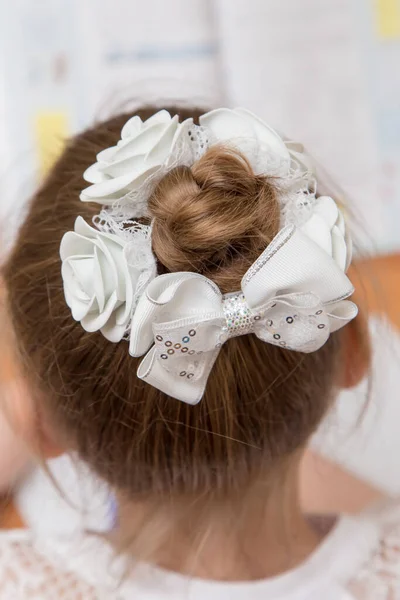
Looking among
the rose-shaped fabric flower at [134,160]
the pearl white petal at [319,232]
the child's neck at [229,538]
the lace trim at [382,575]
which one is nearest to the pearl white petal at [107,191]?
the rose-shaped fabric flower at [134,160]

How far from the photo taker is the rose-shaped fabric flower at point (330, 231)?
0.35 metres

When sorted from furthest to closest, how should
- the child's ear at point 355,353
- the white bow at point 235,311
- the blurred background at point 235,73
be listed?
the blurred background at point 235,73 < the child's ear at point 355,353 < the white bow at point 235,311

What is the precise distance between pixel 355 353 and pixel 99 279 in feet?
0.80

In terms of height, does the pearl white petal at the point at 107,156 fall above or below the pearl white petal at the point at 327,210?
above

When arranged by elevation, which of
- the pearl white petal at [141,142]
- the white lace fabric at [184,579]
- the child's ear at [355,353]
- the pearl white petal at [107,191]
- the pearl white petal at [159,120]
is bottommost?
the white lace fabric at [184,579]

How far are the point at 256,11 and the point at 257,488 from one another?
2.47 feet

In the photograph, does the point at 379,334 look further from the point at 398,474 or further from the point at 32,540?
the point at 32,540

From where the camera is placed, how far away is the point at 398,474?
786mm

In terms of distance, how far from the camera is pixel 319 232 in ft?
1.14

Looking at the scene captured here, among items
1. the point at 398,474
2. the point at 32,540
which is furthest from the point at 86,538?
the point at 398,474

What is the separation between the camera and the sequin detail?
33cm

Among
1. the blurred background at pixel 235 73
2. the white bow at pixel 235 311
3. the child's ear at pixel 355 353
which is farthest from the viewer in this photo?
the blurred background at pixel 235 73

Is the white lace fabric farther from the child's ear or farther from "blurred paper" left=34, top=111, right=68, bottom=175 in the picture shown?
"blurred paper" left=34, top=111, right=68, bottom=175

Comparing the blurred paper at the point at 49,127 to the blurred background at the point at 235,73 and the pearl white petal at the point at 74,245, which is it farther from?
the pearl white petal at the point at 74,245
